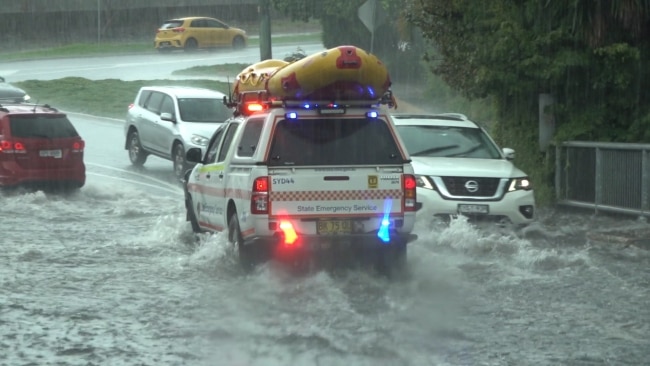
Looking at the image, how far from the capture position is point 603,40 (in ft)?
60.6

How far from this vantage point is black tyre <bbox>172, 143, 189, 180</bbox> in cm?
2390

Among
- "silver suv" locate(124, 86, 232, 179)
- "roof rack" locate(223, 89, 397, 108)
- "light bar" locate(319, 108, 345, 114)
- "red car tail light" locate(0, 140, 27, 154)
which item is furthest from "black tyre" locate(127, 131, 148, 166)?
"light bar" locate(319, 108, 345, 114)

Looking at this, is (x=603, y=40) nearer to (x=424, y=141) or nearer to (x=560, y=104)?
(x=560, y=104)

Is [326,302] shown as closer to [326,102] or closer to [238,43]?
[326,102]

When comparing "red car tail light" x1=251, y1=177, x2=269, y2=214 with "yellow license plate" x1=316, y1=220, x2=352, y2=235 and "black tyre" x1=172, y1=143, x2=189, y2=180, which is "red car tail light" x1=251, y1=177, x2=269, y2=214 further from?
"black tyre" x1=172, y1=143, x2=189, y2=180

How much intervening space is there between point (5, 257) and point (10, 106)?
7643 millimetres

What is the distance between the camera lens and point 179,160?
24172mm

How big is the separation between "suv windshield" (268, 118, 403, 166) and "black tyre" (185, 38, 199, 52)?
41.2 meters

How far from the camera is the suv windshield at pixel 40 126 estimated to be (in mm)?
21250

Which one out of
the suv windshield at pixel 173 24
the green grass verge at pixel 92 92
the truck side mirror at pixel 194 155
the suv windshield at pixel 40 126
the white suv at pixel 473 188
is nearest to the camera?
the truck side mirror at pixel 194 155

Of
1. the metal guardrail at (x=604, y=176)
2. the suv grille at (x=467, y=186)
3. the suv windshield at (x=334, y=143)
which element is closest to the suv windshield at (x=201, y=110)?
the metal guardrail at (x=604, y=176)

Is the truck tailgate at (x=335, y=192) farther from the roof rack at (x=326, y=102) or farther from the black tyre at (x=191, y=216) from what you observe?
the black tyre at (x=191, y=216)

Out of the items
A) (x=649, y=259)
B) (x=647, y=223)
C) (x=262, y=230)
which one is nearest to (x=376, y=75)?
(x=262, y=230)

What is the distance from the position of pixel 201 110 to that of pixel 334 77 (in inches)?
491
